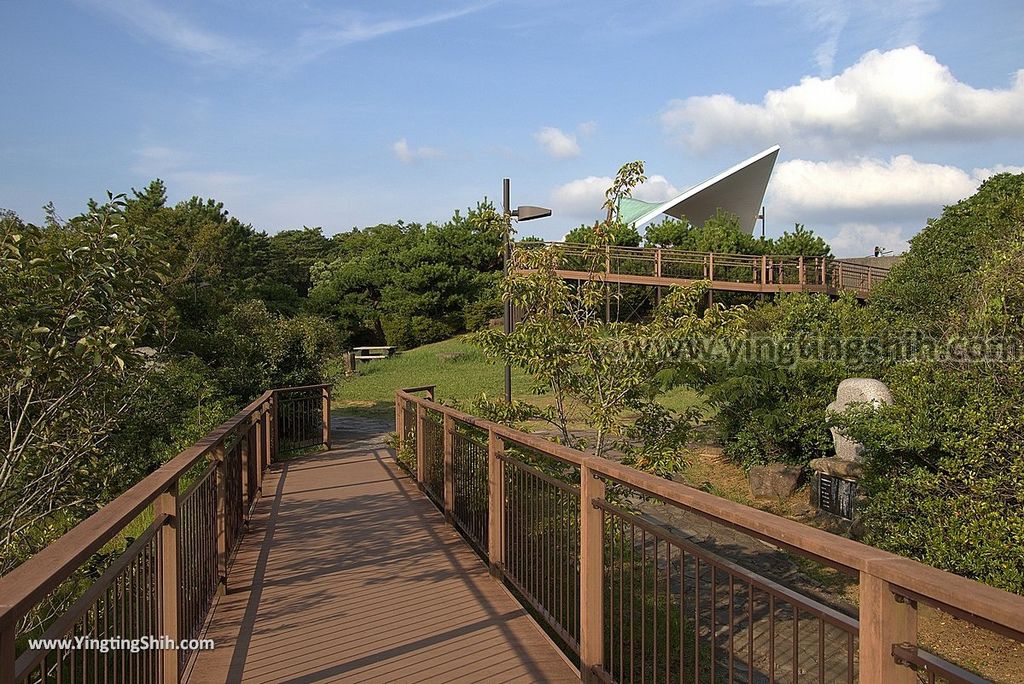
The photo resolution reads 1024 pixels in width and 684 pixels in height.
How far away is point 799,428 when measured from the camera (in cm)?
1216

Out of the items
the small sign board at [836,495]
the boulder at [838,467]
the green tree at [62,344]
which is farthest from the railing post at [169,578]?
the small sign board at [836,495]

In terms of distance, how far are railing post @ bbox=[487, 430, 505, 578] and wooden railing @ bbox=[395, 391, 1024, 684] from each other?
0.01 metres

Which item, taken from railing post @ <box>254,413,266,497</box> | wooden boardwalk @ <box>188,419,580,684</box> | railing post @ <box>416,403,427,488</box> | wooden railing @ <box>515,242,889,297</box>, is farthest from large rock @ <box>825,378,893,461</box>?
wooden railing @ <box>515,242,889,297</box>

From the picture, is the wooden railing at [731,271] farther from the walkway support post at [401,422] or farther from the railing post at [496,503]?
the railing post at [496,503]

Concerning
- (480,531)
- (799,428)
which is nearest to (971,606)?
(480,531)

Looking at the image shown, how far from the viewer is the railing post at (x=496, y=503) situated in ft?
16.6

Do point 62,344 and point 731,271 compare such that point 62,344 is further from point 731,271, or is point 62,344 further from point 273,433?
point 731,271

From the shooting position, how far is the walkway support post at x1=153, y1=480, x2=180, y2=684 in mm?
3213

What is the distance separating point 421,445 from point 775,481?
5862mm

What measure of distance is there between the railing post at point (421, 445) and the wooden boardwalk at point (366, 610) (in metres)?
0.71

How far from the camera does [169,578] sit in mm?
3246

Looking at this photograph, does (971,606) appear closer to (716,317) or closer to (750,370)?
(716,317)

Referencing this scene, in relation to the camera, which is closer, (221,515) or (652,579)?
(652,579)

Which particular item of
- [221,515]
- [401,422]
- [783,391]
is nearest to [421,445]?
[401,422]
